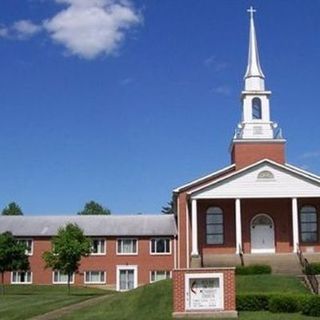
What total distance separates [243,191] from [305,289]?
1435 centimetres

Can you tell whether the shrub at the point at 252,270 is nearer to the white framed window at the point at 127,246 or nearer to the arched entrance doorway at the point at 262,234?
the arched entrance doorway at the point at 262,234

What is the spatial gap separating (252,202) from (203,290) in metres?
22.6

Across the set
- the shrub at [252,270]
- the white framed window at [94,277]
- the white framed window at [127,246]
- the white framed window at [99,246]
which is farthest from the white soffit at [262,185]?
the white framed window at [94,277]

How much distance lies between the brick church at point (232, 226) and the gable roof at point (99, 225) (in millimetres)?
118

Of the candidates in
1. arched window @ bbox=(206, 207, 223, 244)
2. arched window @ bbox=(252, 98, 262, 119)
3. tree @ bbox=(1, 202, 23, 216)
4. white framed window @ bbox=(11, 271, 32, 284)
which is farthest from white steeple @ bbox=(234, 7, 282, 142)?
tree @ bbox=(1, 202, 23, 216)

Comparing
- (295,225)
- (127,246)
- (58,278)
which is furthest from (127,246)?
(295,225)

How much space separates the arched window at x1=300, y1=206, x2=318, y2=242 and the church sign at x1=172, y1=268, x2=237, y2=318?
22518 mm

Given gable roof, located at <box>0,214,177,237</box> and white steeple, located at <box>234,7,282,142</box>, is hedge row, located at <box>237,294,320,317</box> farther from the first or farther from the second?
gable roof, located at <box>0,214,177,237</box>

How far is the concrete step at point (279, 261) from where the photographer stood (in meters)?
40.8

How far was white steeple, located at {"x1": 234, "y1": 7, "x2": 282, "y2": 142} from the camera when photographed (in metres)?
48.0

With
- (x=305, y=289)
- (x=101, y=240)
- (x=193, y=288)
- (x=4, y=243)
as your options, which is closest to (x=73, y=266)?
(x=4, y=243)

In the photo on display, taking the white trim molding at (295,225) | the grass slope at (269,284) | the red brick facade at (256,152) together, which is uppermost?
the red brick facade at (256,152)

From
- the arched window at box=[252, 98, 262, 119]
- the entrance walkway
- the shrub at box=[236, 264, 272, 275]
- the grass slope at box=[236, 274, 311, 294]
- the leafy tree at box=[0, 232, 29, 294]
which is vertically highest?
the arched window at box=[252, 98, 262, 119]

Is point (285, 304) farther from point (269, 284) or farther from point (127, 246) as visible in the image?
point (127, 246)
